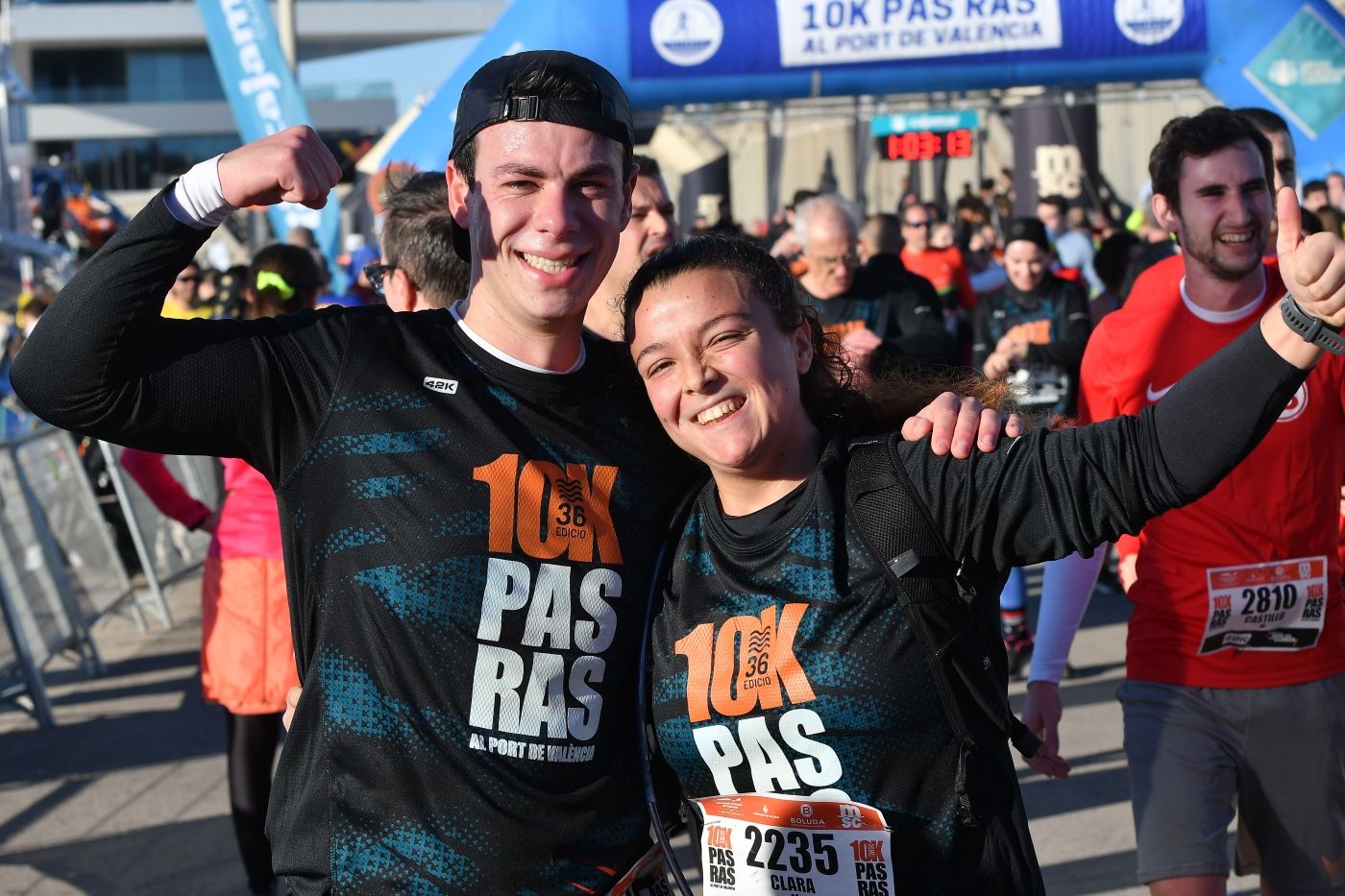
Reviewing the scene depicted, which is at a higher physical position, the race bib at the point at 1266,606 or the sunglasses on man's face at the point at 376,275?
the sunglasses on man's face at the point at 376,275

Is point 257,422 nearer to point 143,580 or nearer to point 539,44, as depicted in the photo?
point 143,580

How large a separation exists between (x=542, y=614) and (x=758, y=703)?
361 mm

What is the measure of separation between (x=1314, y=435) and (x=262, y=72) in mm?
13969

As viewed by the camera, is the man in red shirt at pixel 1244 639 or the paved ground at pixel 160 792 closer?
the man in red shirt at pixel 1244 639

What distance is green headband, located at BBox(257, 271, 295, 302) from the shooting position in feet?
17.0

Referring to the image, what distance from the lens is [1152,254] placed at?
7.80 m

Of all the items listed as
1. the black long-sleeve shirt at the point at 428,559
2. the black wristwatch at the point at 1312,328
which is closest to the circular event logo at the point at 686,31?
the black long-sleeve shirt at the point at 428,559

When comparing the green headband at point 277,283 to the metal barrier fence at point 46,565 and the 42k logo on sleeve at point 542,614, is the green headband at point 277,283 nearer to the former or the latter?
the metal barrier fence at point 46,565

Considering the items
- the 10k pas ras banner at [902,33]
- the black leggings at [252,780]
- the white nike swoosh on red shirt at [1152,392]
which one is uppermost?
the 10k pas ras banner at [902,33]

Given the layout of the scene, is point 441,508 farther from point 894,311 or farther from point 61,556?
point 61,556

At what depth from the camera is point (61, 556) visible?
8.30 m

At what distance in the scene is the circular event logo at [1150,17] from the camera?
51.2 feet

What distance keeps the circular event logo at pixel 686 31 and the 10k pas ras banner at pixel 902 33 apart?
0.04 ft

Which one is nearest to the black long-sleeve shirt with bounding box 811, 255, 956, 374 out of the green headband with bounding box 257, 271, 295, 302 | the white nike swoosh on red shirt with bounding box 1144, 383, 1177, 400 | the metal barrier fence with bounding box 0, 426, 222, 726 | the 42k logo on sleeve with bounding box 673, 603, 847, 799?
the green headband with bounding box 257, 271, 295, 302
